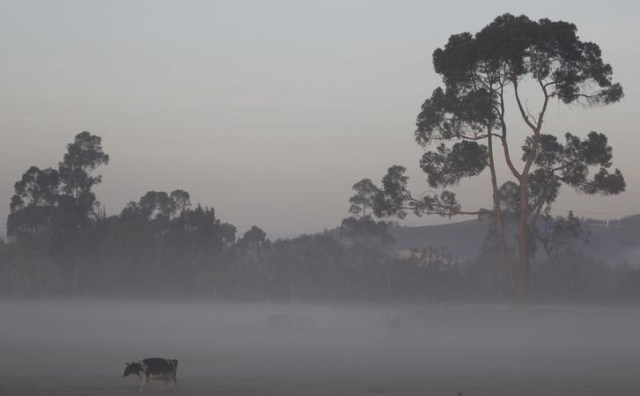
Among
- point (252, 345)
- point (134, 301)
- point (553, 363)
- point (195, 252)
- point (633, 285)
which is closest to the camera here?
point (553, 363)

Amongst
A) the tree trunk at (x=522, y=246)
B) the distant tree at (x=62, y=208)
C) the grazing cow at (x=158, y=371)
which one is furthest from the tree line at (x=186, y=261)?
the grazing cow at (x=158, y=371)

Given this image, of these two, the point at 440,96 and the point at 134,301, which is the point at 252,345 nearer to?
the point at 440,96

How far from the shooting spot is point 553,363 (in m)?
38.5

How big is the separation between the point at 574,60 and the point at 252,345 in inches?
967

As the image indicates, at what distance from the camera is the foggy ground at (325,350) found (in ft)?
89.7

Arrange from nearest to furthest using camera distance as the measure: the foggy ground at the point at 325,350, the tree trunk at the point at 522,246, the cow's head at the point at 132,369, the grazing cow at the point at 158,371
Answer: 1. the grazing cow at the point at 158,371
2. the cow's head at the point at 132,369
3. the foggy ground at the point at 325,350
4. the tree trunk at the point at 522,246

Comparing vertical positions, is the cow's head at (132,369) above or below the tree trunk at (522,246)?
below

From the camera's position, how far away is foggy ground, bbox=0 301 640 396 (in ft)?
89.7

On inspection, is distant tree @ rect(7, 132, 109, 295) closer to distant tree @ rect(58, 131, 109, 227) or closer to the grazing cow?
distant tree @ rect(58, 131, 109, 227)

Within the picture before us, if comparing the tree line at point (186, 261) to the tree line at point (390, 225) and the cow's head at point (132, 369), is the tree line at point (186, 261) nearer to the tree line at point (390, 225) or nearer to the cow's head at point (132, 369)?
the tree line at point (390, 225)

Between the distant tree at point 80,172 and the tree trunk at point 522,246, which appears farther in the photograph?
the distant tree at point 80,172

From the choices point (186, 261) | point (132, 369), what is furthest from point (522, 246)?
point (186, 261)

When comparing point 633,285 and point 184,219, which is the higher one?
point 184,219

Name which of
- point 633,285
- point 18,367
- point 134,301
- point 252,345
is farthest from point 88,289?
point 18,367
